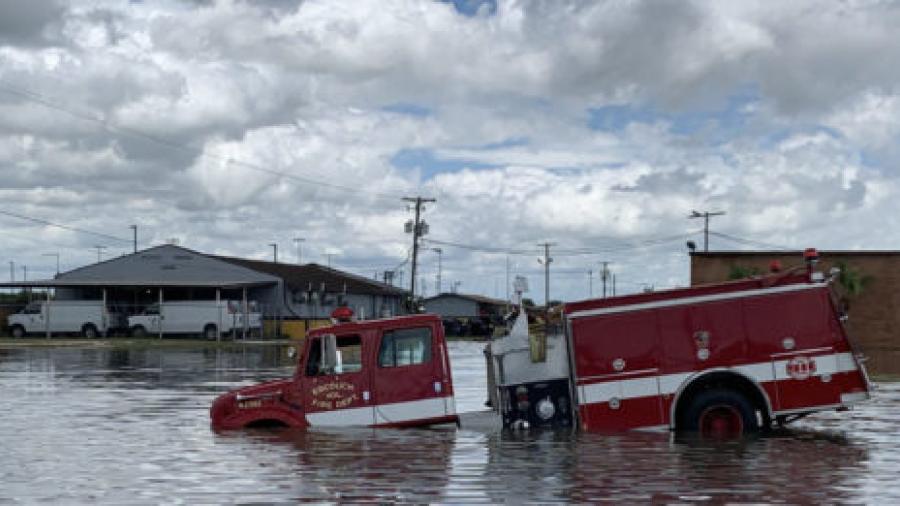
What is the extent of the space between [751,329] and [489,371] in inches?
157

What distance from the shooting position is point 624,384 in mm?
18219

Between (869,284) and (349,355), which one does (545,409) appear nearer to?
(349,355)

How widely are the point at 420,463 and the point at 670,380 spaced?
175 inches

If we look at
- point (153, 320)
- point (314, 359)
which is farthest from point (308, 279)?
point (314, 359)

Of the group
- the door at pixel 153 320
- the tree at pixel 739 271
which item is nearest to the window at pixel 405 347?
the tree at pixel 739 271

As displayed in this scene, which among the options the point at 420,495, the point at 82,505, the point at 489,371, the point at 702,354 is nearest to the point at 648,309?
the point at 702,354

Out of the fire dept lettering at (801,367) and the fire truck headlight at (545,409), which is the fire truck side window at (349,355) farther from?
the fire dept lettering at (801,367)

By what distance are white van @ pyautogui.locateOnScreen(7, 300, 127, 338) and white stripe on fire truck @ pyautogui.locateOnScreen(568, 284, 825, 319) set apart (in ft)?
200

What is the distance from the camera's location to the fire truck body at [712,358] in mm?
17953

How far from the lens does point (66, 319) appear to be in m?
75.2

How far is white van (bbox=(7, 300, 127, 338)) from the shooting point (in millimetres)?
74938

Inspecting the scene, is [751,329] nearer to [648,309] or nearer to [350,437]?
[648,309]

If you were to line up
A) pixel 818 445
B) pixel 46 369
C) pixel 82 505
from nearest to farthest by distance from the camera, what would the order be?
pixel 82 505, pixel 818 445, pixel 46 369

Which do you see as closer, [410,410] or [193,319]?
[410,410]
